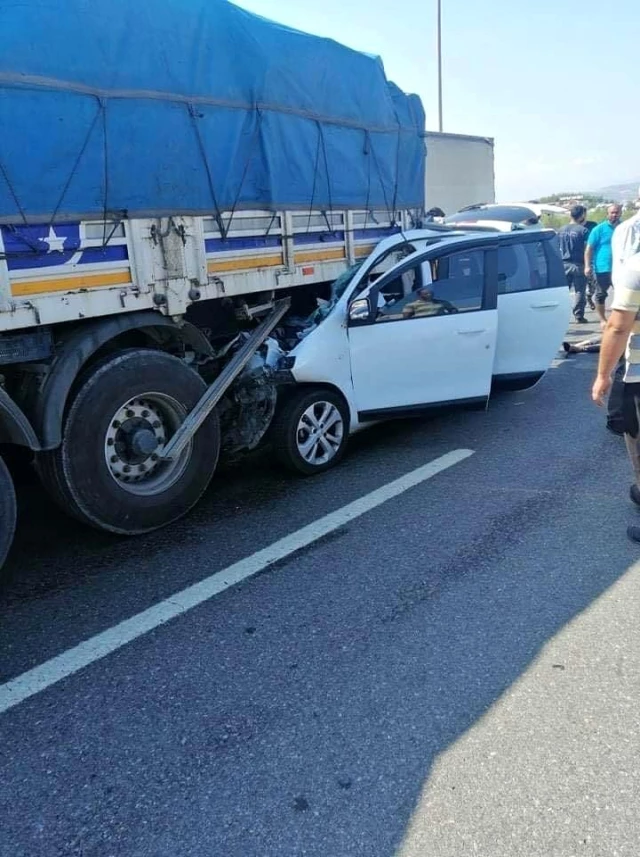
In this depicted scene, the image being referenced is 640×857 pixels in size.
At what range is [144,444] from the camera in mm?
4668

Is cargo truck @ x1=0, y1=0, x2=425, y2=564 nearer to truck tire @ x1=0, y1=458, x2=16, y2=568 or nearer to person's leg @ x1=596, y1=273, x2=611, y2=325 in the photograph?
truck tire @ x1=0, y1=458, x2=16, y2=568

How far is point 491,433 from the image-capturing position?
6.57 metres

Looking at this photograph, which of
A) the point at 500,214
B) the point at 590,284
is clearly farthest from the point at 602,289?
the point at 500,214

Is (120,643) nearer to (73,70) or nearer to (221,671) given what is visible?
(221,671)

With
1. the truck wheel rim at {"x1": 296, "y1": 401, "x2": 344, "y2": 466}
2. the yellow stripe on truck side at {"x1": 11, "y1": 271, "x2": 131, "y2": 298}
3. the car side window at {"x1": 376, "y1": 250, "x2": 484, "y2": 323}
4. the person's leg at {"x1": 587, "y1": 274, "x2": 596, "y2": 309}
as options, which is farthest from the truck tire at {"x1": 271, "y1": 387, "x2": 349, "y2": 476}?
the person's leg at {"x1": 587, "y1": 274, "x2": 596, "y2": 309}

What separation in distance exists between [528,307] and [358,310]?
1.77 metres

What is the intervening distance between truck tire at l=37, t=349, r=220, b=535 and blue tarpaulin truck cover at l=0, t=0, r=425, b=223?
974 mm

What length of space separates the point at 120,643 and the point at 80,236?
2.26 m

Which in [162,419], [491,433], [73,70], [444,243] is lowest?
[491,433]

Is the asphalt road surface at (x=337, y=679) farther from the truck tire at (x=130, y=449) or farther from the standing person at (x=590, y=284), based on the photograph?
the standing person at (x=590, y=284)

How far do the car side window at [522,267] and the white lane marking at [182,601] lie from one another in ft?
6.84

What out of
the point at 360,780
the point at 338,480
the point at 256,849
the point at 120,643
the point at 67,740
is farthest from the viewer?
the point at 338,480

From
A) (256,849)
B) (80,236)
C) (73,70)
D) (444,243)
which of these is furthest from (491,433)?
(256,849)

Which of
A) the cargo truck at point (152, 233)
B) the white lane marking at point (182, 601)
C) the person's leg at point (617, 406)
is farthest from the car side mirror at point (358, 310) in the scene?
the person's leg at point (617, 406)
